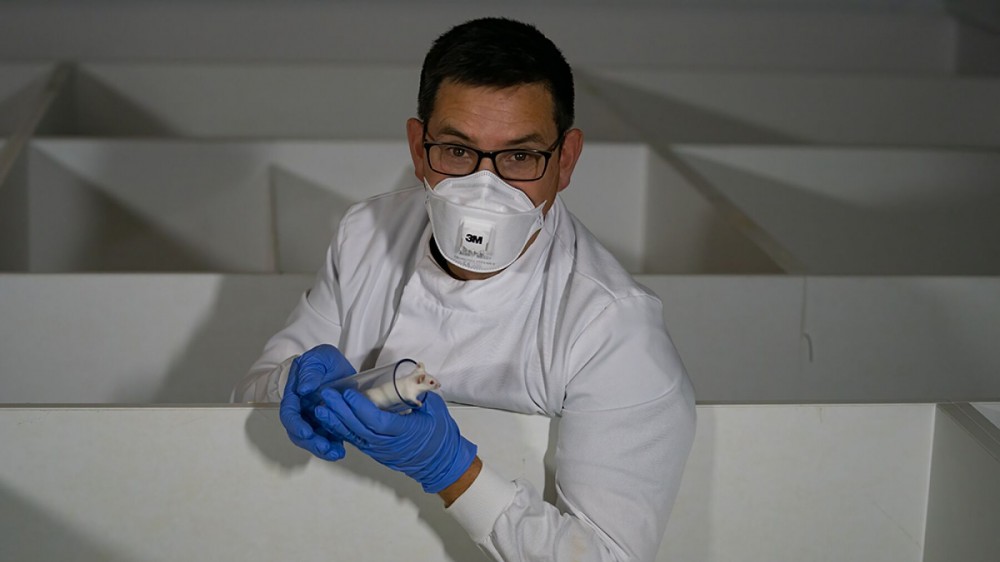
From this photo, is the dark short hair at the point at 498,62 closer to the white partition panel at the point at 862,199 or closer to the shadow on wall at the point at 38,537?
the shadow on wall at the point at 38,537

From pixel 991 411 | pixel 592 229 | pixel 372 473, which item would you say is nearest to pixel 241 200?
pixel 592 229

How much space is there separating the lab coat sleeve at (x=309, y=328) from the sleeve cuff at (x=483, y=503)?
0.36 m

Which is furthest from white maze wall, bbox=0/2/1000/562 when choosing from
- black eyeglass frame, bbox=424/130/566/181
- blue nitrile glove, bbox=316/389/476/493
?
black eyeglass frame, bbox=424/130/566/181

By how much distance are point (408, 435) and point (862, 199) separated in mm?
1895

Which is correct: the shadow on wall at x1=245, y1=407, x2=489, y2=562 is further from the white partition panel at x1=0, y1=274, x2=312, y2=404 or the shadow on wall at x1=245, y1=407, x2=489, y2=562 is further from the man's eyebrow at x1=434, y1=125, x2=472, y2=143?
the white partition panel at x1=0, y1=274, x2=312, y2=404

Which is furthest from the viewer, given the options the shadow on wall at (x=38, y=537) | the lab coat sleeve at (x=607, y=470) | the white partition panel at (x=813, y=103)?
the white partition panel at (x=813, y=103)

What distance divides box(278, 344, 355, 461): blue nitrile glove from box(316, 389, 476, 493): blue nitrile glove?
0.06 feet

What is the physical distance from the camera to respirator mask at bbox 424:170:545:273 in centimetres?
116

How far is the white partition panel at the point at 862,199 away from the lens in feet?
8.67

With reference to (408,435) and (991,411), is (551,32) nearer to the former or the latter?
(991,411)

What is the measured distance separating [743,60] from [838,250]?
128cm

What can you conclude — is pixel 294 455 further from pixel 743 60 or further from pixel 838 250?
pixel 743 60

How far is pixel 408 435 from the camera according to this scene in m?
1.03

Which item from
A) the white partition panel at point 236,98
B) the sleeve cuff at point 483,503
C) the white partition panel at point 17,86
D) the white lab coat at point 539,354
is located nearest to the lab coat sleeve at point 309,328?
the white lab coat at point 539,354
